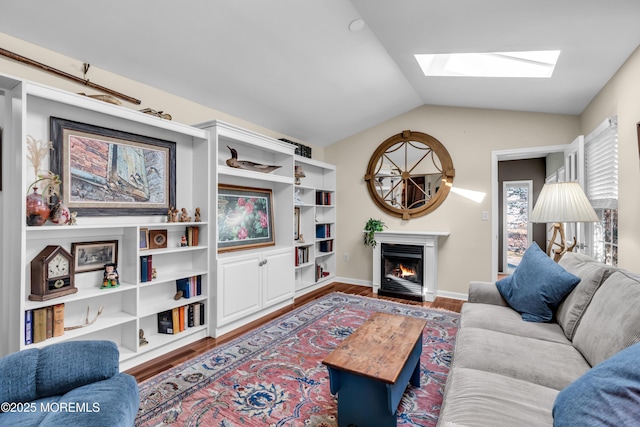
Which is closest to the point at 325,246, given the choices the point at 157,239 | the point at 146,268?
the point at 157,239

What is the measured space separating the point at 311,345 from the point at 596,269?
214cm

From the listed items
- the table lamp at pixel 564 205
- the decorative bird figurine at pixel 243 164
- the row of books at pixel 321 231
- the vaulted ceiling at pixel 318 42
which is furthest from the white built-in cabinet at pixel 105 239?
the table lamp at pixel 564 205

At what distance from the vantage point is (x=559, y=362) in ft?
5.13

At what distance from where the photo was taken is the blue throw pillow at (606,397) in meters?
0.77

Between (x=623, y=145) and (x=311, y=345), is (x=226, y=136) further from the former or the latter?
(x=623, y=145)

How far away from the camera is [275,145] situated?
3.76 meters

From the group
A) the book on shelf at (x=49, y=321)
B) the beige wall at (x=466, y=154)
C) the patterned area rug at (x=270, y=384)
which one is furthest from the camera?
the beige wall at (x=466, y=154)

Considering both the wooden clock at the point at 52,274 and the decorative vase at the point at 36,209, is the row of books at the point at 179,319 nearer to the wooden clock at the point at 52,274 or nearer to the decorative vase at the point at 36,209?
the wooden clock at the point at 52,274

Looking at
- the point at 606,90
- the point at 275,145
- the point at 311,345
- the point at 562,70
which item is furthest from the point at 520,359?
the point at 275,145

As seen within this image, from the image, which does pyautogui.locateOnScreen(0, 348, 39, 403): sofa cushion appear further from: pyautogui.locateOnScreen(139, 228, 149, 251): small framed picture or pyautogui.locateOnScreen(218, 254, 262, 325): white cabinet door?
pyautogui.locateOnScreen(218, 254, 262, 325): white cabinet door

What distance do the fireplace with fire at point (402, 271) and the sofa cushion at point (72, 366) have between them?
3.71m

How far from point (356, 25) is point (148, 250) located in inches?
102

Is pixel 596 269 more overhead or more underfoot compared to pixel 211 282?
Answer: more overhead

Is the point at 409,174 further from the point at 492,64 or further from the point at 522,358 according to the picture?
the point at 522,358
